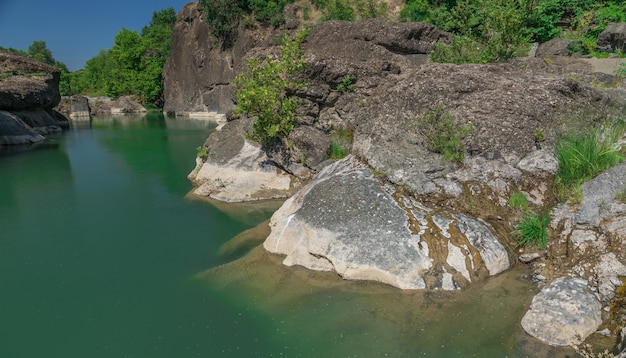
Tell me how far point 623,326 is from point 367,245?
3.87 metres

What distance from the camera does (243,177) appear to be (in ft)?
42.7

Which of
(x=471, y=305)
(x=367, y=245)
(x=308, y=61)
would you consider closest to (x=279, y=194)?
(x=308, y=61)

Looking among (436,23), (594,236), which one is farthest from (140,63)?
(594,236)

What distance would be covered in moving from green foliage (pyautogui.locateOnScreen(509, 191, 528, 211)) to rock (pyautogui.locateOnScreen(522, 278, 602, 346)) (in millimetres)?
1948

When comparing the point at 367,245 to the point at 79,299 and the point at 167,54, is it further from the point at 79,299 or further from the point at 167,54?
the point at 167,54

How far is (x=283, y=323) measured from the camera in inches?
255

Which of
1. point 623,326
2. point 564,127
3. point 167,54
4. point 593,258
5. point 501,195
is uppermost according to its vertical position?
point 167,54

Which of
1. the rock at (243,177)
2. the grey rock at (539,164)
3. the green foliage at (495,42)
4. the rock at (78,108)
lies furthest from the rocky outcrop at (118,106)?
the grey rock at (539,164)

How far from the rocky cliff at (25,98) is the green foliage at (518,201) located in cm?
2900

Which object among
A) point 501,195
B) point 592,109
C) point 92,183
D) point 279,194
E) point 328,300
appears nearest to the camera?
point 328,300

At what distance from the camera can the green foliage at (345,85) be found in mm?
12969

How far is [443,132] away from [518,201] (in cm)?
208

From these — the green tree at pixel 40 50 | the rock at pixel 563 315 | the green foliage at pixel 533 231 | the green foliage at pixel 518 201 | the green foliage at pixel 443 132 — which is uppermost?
the green tree at pixel 40 50

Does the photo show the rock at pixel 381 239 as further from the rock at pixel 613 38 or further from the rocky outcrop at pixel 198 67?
the rocky outcrop at pixel 198 67
